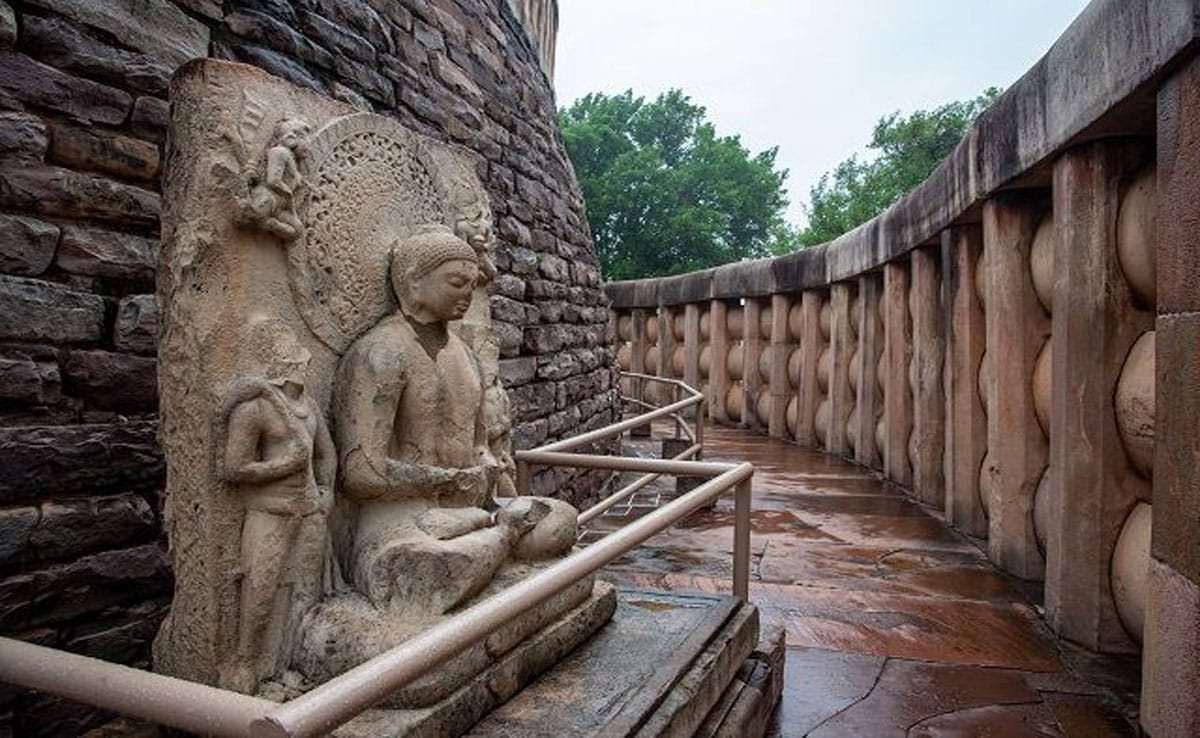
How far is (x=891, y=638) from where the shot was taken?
3.21 meters

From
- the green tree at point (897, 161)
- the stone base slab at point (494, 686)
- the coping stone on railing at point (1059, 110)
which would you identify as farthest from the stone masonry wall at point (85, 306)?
the green tree at point (897, 161)

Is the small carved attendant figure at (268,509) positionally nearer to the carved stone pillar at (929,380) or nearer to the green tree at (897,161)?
the carved stone pillar at (929,380)

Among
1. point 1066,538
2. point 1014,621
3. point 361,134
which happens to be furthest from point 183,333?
point 1014,621

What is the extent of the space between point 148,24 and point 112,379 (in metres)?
1.13

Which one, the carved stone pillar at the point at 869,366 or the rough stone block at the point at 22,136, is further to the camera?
the carved stone pillar at the point at 869,366

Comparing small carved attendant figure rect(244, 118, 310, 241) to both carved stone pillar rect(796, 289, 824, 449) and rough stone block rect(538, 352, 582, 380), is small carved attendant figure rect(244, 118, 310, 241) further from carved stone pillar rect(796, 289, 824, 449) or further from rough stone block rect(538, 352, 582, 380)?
carved stone pillar rect(796, 289, 824, 449)

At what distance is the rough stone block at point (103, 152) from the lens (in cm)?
237

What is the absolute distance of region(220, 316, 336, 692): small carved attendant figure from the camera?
5.65 feet

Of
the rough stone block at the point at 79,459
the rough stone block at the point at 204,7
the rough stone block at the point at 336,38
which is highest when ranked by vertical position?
the rough stone block at the point at 336,38

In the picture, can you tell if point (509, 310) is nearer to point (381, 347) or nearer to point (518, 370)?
point (518, 370)

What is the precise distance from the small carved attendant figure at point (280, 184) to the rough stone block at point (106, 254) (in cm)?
92

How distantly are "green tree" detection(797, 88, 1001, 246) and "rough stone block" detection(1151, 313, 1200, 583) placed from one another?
16158 millimetres

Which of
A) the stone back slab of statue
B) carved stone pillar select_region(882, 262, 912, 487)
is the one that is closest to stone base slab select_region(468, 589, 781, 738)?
the stone back slab of statue

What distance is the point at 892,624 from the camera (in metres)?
3.36
